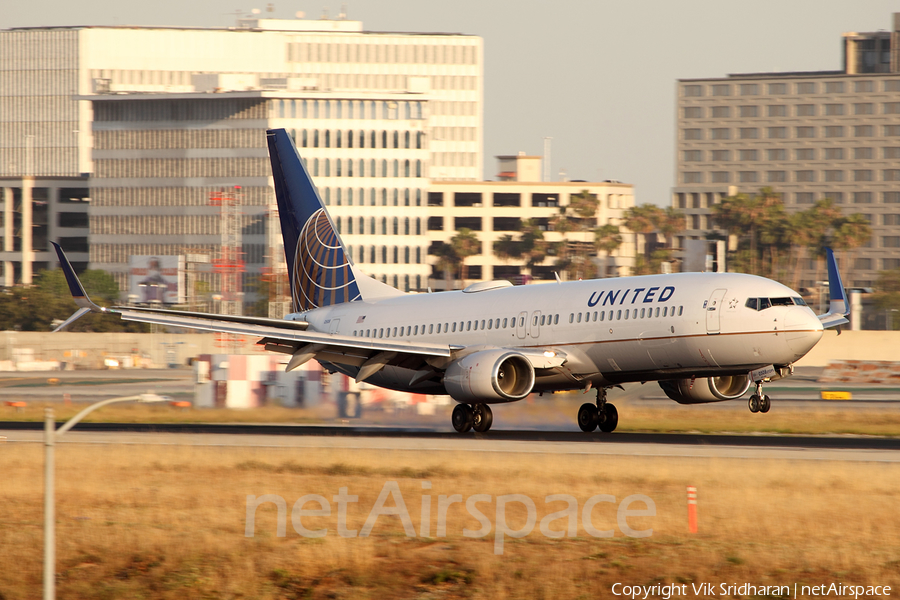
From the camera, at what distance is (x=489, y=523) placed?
21641 millimetres

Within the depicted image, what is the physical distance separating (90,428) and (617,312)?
19662 millimetres

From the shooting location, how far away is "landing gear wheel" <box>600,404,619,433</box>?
125ft

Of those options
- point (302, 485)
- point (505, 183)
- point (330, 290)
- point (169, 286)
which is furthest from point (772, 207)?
point (302, 485)

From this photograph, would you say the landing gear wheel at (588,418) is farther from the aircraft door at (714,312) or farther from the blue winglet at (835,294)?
the blue winglet at (835,294)

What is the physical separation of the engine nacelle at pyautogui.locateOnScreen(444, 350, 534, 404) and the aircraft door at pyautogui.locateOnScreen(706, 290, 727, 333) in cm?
567

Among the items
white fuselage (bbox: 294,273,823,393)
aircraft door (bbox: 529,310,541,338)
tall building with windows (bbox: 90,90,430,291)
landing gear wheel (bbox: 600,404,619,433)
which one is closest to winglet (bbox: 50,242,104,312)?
white fuselage (bbox: 294,273,823,393)

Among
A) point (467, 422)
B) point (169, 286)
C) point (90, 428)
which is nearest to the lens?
point (467, 422)

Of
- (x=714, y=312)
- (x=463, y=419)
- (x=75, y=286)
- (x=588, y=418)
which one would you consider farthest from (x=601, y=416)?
(x=75, y=286)

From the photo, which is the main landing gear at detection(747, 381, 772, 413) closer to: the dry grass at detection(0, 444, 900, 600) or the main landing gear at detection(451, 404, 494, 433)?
the dry grass at detection(0, 444, 900, 600)

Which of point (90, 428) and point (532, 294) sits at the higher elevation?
point (532, 294)

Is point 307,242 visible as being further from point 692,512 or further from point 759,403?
point 692,512

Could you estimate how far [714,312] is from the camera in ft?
108

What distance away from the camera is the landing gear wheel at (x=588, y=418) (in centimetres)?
3800

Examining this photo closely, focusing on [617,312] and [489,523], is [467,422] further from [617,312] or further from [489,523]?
[489,523]
